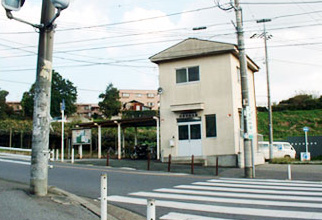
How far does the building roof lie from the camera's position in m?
21.3

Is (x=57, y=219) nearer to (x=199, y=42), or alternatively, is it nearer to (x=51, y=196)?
(x=51, y=196)

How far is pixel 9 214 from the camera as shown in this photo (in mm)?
6535

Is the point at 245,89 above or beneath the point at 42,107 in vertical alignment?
above

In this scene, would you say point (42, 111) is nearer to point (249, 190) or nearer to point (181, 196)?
point (181, 196)

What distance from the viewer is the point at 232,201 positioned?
911 cm

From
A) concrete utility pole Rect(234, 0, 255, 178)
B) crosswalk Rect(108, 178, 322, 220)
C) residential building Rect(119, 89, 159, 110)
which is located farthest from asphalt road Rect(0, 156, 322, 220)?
residential building Rect(119, 89, 159, 110)

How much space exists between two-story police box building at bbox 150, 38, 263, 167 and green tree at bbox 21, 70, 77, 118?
4580 cm

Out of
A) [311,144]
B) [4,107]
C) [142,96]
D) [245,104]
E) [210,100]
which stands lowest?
[311,144]

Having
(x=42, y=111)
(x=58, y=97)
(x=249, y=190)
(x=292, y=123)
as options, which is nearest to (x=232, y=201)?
(x=249, y=190)

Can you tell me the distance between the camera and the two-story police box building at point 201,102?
20969 mm

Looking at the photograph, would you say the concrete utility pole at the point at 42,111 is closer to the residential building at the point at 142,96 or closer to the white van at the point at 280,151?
the white van at the point at 280,151

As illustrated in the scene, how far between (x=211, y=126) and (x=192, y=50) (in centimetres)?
518

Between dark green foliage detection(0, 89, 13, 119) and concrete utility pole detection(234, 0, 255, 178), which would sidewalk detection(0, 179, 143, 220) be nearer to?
concrete utility pole detection(234, 0, 255, 178)

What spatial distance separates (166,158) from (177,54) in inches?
277
